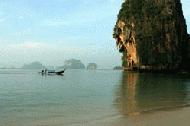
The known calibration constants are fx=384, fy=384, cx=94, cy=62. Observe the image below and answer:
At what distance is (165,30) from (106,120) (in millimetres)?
72955

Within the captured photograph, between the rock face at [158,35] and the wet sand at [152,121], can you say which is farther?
the rock face at [158,35]

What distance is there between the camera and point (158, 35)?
3391 inches

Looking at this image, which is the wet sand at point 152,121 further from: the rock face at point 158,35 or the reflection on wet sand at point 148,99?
the rock face at point 158,35

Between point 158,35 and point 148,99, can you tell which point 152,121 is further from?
point 158,35

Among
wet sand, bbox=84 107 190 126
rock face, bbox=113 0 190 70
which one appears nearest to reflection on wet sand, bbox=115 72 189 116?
wet sand, bbox=84 107 190 126

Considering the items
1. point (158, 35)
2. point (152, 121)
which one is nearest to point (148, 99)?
point (152, 121)

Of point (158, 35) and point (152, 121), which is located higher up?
point (158, 35)

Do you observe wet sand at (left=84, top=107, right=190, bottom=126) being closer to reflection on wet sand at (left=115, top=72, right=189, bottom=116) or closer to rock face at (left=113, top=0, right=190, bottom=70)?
reflection on wet sand at (left=115, top=72, right=189, bottom=116)

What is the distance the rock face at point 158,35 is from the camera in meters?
83.4

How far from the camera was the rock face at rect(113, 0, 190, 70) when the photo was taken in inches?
3285

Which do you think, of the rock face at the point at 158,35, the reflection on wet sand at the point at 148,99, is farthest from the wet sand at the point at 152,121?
the rock face at the point at 158,35

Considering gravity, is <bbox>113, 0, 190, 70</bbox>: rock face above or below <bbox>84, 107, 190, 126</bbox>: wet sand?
above

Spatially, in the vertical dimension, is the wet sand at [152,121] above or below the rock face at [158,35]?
below

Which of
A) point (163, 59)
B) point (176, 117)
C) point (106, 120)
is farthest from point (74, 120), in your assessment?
point (163, 59)
